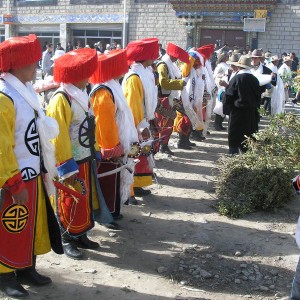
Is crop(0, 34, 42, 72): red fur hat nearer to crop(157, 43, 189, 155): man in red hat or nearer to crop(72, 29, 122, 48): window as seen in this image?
crop(157, 43, 189, 155): man in red hat

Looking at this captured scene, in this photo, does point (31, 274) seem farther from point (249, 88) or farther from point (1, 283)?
point (249, 88)

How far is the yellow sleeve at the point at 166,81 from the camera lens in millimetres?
6410

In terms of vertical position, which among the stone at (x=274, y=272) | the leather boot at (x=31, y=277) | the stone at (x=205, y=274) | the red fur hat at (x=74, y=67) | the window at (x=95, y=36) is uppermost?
the window at (x=95, y=36)

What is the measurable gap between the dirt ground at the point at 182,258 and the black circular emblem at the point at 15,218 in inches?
21.6

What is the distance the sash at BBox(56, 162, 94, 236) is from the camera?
143 inches

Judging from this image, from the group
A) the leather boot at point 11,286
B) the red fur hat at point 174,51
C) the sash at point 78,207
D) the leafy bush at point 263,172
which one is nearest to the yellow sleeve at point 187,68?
the red fur hat at point 174,51

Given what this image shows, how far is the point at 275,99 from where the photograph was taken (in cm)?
859

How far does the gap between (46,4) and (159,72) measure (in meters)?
24.3

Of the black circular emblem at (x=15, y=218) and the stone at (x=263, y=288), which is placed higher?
the black circular emblem at (x=15, y=218)

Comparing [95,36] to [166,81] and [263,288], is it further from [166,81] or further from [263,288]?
[263,288]

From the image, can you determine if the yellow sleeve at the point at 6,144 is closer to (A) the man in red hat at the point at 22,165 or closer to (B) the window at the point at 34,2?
(A) the man in red hat at the point at 22,165

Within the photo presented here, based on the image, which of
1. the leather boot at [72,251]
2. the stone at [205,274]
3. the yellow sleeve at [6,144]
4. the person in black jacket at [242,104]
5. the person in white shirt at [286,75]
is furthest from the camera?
the person in white shirt at [286,75]

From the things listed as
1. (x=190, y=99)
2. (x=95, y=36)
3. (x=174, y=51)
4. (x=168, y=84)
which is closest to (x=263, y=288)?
(x=168, y=84)

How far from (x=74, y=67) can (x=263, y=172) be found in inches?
102
